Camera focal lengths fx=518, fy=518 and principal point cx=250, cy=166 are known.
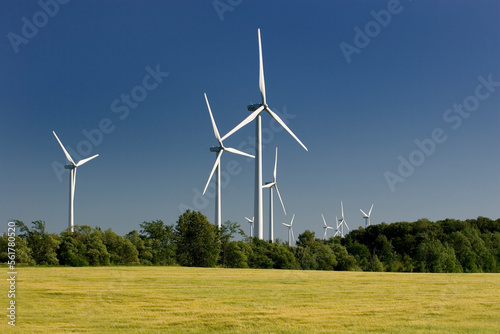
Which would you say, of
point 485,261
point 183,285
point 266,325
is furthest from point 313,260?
point 266,325

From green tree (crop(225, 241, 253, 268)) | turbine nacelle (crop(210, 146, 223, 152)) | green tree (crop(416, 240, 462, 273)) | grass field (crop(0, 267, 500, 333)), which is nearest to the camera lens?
grass field (crop(0, 267, 500, 333))

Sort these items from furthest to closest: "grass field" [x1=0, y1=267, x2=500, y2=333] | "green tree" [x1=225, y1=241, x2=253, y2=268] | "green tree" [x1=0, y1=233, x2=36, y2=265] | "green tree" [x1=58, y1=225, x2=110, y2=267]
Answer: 1. "green tree" [x1=225, y1=241, x2=253, y2=268]
2. "green tree" [x1=58, y1=225, x2=110, y2=267]
3. "green tree" [x1=0, y1=233, x2=36, y2=265]
4. "grass field" [x1=0, y1=267, x2=500, y2=333]

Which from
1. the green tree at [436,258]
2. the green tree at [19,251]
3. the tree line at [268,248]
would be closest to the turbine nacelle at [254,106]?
the tree line at [268,248]

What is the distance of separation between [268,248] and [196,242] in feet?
43.0

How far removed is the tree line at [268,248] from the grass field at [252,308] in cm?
3364

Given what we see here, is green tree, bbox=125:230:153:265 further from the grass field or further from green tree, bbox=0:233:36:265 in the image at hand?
the grass field

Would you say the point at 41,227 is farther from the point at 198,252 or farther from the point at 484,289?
the point at 484,289

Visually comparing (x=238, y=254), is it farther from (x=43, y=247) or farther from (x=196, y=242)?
(x=43, y=247)

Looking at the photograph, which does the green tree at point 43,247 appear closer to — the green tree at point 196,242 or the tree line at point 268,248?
the tree line at point 268,248

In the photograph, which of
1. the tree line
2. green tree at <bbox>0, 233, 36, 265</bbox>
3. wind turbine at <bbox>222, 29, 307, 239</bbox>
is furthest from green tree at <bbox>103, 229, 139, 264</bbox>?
wind turbine at <bbox>222, 29, 307, 239</bbox>

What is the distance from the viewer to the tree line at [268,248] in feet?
219

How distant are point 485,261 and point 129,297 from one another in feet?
256

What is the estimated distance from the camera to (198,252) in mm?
71312

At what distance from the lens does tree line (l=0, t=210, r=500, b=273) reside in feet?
219
